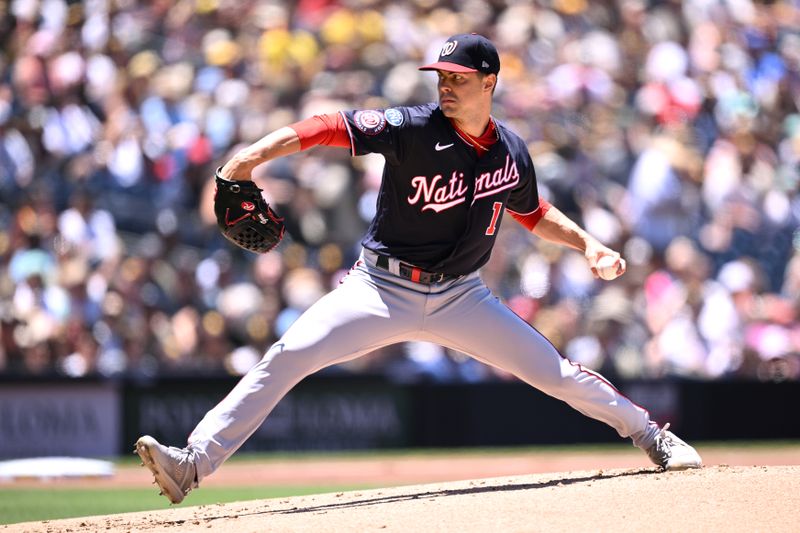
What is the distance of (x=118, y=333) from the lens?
35.8 feet

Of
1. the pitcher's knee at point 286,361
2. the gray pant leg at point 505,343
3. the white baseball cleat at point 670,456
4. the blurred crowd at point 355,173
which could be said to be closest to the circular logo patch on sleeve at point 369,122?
the gray pant leg at point 505,343

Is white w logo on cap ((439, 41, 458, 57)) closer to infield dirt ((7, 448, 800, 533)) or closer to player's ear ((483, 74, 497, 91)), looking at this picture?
player's ear ((483, 74, 497, 91))

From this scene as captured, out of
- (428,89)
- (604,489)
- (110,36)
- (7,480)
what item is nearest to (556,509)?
(604,489)

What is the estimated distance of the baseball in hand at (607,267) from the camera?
5329mm

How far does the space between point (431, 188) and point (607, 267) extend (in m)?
0.87

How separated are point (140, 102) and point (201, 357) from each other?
9.90 ft

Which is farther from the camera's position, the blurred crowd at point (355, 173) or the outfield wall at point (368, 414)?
the blurred crowd at point (355, 173)

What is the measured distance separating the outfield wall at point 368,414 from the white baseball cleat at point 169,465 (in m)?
5.83

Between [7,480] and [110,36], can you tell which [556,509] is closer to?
[7,480]

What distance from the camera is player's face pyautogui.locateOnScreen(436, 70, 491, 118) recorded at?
514 centimetres

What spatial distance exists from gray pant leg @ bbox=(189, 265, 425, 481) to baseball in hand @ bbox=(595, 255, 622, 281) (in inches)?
32.2

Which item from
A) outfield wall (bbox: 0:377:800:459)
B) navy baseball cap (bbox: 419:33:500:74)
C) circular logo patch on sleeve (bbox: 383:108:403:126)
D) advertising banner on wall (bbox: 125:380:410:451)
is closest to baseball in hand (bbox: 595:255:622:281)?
navy baseball cap (bbox: 419:33:500:74)

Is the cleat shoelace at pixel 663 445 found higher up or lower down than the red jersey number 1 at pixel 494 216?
lower down

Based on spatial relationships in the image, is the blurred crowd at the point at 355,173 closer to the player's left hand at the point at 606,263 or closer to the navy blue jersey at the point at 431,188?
the player's left hand at the point at 606,263
